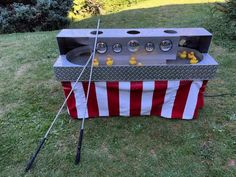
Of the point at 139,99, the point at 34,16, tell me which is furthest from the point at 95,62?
the point at 34,16

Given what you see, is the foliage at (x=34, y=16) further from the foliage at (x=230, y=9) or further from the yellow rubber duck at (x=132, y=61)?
the yellow rubber duck at (x=132, y=61)

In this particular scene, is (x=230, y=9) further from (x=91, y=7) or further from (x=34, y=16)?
(x=91, y=7)

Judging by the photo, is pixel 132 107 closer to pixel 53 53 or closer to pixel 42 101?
pixel 42 101

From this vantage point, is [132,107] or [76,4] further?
[76,4]

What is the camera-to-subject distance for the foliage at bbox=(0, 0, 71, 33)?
16.7 feet

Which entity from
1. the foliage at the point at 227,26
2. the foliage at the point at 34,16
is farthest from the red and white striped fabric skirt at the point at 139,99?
the foliage at the point at 34,16

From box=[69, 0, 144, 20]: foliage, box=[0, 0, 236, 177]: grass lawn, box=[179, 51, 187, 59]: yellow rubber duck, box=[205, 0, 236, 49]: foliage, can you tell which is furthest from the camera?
box=[69, 0, 144, 20]: foliage

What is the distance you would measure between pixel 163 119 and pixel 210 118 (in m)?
0.45

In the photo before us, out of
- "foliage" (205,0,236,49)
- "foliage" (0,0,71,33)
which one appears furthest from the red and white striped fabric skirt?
"foliage" (0,0,71,33)

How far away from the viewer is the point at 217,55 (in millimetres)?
3619

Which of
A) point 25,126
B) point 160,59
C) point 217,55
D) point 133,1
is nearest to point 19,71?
point 25,126

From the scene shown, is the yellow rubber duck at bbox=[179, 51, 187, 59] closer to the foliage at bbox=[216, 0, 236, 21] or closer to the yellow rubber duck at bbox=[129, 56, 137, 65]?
the yellow rubber duck at bbox=[129, 56, 137, 65]

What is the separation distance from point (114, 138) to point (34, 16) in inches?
155

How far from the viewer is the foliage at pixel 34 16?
5098 millimetres
